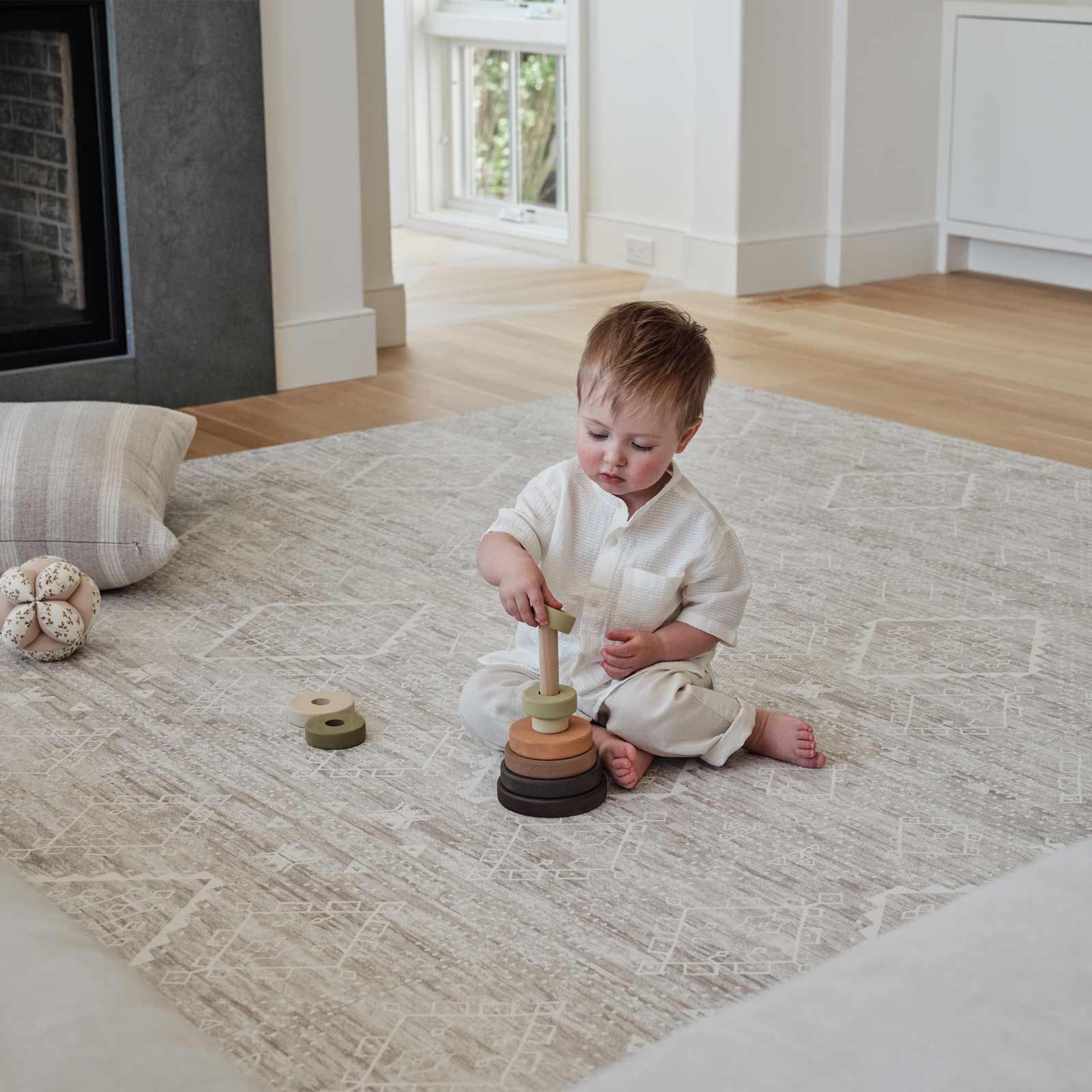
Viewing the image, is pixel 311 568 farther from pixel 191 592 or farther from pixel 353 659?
pixel 353 659

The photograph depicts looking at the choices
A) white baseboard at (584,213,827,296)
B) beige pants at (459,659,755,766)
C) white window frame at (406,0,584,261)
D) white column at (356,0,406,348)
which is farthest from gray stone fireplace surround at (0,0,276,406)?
white window frame at (406,0,584,261)

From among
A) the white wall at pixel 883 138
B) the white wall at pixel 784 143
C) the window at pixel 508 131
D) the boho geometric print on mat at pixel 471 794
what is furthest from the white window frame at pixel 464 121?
the boho geometric print on mat at pixel 471 794

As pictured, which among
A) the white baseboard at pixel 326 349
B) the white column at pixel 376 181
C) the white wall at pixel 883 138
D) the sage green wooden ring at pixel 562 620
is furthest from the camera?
the white wall at pixel 883 138

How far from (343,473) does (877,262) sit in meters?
2.57

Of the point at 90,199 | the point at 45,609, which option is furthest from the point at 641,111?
the point at 45,609

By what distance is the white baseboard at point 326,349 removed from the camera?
3.52 metres

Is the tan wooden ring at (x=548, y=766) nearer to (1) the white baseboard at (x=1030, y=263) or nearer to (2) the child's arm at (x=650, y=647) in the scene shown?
A: (2) the child's arm at (x=650, y=647)

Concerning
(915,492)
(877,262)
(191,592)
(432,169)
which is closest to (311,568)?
(191,592)

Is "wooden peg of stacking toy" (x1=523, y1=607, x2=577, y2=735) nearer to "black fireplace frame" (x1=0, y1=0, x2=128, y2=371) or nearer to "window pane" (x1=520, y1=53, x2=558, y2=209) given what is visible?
"black fireplace frame" (x1=0, y1=0, x2=128, y2=371)

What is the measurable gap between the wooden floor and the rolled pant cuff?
1.50m

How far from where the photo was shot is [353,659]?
2.01 meters

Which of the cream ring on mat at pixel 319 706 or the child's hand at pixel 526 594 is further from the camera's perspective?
the cream ring on mat at pixel 319 706

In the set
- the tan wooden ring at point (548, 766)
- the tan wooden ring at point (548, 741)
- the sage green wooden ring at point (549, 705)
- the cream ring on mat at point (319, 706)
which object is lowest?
the cream ring on mat at point (319, 706)

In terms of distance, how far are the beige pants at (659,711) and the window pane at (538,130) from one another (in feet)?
13.4
